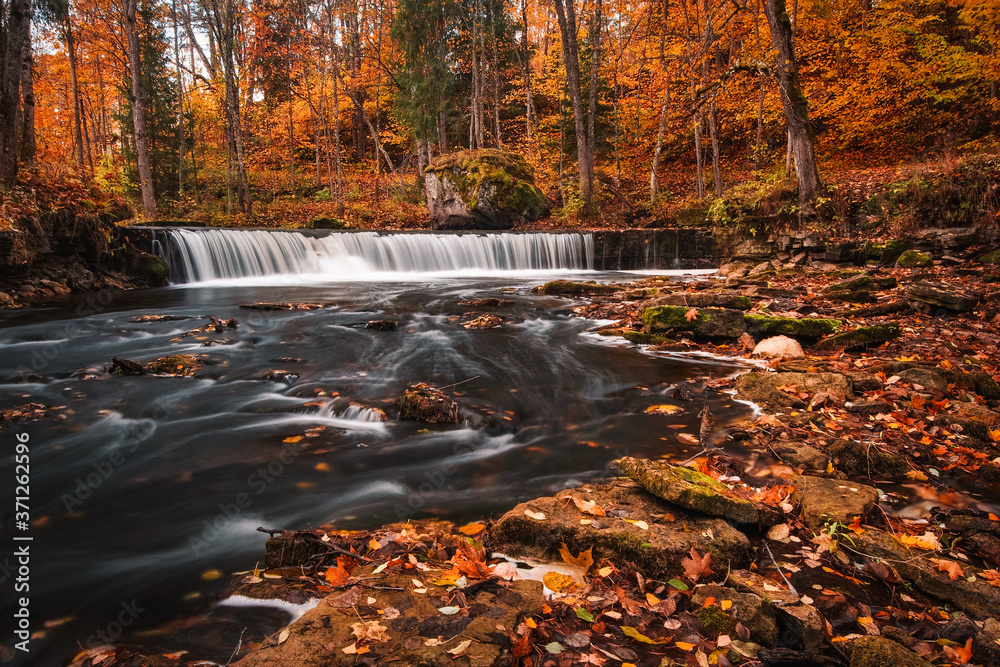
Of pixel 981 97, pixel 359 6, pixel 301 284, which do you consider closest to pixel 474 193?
pixel 301 284

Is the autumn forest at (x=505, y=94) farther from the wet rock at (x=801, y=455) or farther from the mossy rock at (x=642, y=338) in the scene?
the wet rock at (x=801, y=455)

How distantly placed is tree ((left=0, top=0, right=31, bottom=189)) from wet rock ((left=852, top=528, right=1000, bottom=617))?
14866mm

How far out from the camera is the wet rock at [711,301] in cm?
829

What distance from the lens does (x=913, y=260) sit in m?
10.6

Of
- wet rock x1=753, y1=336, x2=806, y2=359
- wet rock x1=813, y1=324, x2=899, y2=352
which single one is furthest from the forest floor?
wet rock x1=753, y1=336, x2=806, y2=359

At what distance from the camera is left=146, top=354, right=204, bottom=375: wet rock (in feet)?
21.7

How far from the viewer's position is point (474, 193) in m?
21.4

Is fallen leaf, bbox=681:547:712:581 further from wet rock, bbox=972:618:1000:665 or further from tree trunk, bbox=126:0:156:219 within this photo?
tree trunk, bbox=126:0:156:219

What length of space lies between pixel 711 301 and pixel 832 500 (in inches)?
230

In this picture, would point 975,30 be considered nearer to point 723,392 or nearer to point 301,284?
point 723,392

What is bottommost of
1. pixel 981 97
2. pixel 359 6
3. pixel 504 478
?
pixel 504 478

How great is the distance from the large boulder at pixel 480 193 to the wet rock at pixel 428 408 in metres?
17.4

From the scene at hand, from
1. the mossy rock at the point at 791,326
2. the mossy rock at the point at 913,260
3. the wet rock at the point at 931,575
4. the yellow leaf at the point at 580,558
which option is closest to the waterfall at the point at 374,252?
the mossy rock at the point at 913,260

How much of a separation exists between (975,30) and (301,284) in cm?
2372
